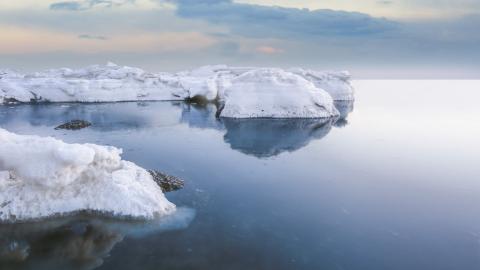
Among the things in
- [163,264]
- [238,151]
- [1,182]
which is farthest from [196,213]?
[238,151]

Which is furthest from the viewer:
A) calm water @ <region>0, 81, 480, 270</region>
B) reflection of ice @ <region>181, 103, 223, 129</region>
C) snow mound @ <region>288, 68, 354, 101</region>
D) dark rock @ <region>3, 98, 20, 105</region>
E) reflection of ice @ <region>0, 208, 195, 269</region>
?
snow mound @ <region>288, 68, 354, 101</region>

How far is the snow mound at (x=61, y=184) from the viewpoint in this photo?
10062 mm

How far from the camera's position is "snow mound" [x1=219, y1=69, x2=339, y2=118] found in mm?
32312

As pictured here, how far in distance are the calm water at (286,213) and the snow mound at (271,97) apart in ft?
25.5

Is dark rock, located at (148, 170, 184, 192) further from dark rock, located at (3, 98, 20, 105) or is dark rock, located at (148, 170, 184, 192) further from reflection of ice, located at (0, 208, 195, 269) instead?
dark rock, located at (3, 98, 20, 105)

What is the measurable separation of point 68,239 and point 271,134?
18.0 m

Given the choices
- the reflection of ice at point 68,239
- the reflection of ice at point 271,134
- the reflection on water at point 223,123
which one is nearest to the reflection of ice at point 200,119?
the reflection on water at point 223,123

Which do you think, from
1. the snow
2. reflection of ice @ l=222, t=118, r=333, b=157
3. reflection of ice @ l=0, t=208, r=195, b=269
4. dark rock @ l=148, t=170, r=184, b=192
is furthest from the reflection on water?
reflection of ice @ l=0, t=208, r=195, b=269

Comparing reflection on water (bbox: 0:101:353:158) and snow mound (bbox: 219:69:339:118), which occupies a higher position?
snow mound (bbox: 219:69:339:118)

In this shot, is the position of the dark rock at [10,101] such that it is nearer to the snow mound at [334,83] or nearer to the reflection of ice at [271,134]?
the reflection of ice at [271,134]

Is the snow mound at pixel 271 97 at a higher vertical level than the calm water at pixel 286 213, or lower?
higher

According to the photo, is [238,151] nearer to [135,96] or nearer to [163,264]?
[163,264]

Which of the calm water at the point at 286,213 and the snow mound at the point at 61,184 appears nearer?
the calm water at the point at 286,213

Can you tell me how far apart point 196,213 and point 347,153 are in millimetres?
12118
